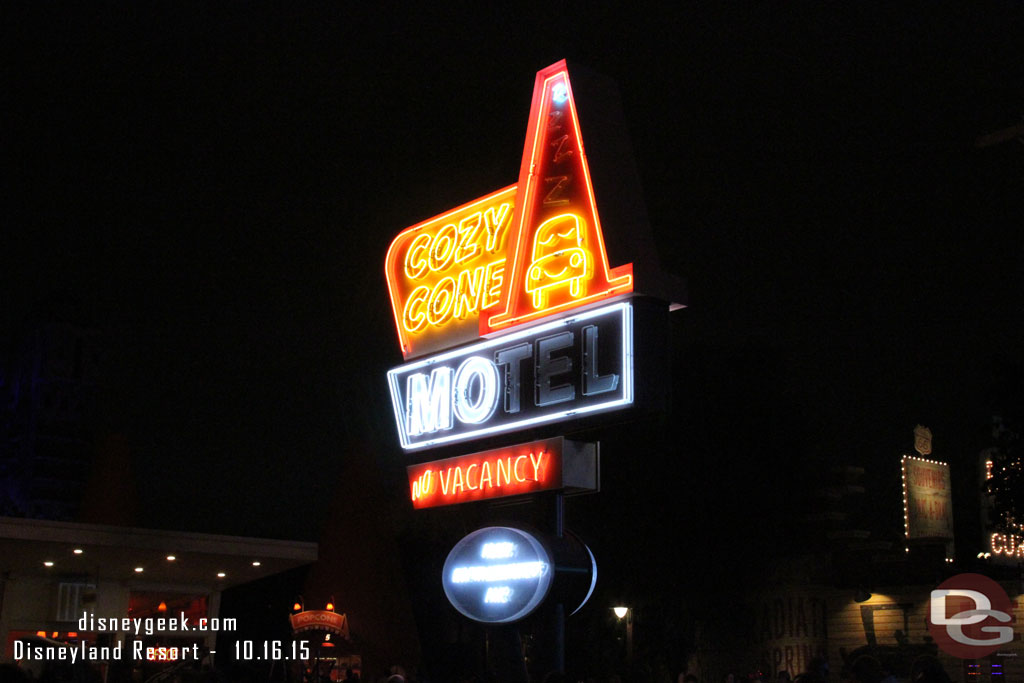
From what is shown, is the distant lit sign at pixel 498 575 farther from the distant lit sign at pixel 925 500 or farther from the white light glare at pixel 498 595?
the distant lit sign at pixel 925 500

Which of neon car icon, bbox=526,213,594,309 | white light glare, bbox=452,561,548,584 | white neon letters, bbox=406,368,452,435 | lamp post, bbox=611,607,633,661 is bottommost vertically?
lamp post, bbox=611,607,633,661

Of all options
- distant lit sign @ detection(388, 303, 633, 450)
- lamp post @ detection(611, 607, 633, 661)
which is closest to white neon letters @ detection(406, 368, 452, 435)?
distant lit sign @ detection(388, 303, 633, 450)

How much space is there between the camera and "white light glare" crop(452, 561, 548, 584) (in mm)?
10227

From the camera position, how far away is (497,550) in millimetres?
10734

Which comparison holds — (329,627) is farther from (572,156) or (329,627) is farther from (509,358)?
(572,156)

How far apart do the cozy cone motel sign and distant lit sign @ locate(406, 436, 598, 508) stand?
0.01 m

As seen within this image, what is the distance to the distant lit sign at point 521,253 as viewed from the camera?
36.3ft

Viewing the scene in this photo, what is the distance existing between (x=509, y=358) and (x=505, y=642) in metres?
3.11

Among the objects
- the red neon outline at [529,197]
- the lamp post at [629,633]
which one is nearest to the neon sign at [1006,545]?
the lamp post at [629,633]

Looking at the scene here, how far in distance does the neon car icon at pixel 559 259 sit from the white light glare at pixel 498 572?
283 centimetres

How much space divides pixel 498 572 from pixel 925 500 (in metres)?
20.3

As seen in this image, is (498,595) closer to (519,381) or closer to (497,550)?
(497,550)

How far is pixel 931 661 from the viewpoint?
26.0ft

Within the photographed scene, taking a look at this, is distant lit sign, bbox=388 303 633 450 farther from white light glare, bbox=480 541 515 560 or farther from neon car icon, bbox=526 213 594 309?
white light glare, bbox=480 541 515 560
